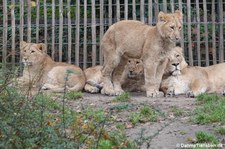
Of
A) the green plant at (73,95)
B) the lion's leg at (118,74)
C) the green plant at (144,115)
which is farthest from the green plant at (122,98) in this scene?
the green plant at (144,115)

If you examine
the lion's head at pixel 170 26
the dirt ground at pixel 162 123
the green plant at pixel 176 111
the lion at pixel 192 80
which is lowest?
the dirt ground at pixel 162 123

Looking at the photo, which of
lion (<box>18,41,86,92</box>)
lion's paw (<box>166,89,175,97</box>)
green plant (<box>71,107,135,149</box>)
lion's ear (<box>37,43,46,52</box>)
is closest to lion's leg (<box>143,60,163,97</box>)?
lion's paw (<box>166,89,175,97</box>)

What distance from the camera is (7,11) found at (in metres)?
14.4

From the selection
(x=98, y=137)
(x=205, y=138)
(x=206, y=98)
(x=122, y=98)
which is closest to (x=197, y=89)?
(x=206, y=98)

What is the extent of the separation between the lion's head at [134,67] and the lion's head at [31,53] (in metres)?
1.86

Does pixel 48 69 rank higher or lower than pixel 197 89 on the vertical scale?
higher

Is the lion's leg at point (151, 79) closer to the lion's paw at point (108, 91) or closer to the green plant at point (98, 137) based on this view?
the lion's paw at point (108, 91)

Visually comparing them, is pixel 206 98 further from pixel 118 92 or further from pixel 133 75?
pixel 133 75

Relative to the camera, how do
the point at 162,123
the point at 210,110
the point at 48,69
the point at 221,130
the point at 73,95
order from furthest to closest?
the point at 48,69, the point at 73,95, the point at 210,110, the point at 162,123, the point at 221,130

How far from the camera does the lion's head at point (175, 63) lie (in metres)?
12.7

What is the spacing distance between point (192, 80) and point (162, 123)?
130 inches

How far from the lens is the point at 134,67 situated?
12852mm

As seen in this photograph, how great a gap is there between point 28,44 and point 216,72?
12.6 ft

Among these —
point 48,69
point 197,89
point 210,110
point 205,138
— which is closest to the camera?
point 205,138
